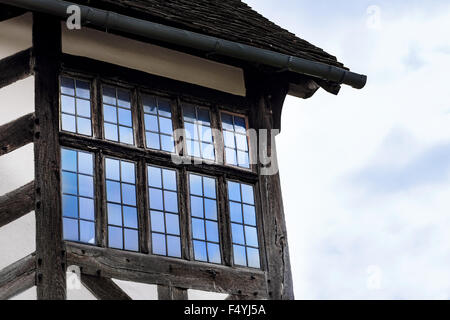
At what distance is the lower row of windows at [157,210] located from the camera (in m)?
9.99

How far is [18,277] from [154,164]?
5.86 ft

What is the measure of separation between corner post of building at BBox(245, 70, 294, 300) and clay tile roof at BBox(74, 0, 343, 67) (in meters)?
0.41

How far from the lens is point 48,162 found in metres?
9.99

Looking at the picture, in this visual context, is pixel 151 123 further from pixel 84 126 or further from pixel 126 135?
pixel 84 126

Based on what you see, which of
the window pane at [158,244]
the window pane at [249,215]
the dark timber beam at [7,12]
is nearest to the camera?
the window pane at [158,244]

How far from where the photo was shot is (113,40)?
10930 mm

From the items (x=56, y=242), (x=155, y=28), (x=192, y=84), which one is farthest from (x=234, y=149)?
(x=56, y=242)

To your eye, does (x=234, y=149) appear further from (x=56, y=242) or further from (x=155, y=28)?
(x=56, y=242)

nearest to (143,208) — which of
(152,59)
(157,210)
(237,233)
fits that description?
(157,210)

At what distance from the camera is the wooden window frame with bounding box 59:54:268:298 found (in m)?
10.0

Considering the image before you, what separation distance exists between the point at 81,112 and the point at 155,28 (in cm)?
Answer: 101

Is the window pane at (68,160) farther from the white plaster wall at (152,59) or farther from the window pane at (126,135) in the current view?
the white plaster wall at (152,59)

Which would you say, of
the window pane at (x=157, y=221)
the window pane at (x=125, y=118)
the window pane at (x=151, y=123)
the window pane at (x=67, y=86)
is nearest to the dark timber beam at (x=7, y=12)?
the window pane at (x=67, y=86)

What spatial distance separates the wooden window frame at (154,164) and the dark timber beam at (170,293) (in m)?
0.05
